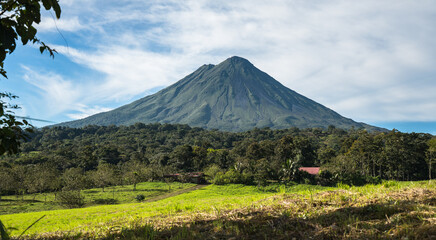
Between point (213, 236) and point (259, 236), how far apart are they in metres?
0.51

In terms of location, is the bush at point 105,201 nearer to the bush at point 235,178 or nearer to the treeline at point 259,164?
the treeline at point 259,164

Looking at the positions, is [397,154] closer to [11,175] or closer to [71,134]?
[11,175]

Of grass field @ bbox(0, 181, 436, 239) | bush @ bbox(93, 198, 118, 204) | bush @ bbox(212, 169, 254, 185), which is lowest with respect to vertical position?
bush @ bbox(93, 198, 118, 204)

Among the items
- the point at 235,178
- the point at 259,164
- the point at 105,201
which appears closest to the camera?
the point at 105,201

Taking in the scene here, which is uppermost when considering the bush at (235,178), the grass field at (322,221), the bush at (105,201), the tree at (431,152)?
the tree at (431,152)

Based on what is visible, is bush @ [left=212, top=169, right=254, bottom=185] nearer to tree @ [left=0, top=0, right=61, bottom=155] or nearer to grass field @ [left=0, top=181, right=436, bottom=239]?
grass field @ [left=0, top=181, right=436, bottom=239]

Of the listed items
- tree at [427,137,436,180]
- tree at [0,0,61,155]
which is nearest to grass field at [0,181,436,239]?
tree at [0,0,61,155]

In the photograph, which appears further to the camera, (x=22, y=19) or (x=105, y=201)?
(x=105, y=201)

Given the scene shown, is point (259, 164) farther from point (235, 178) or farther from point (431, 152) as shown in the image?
point (431, 152)

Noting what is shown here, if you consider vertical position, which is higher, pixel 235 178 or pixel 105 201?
pixel 235 178

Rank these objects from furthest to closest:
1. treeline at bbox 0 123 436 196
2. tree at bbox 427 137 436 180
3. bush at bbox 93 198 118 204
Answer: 1. tree at bbox 427 137 436 180
2. treeline at bbox 0 123 436 196
3. bush at bbox 93 198 118 204

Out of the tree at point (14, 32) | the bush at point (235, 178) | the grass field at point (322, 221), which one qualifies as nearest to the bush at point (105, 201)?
the bush at point (235, 178)

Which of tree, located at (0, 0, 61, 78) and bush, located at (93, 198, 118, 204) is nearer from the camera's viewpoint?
tree, located at (0, 0, 61, 78)

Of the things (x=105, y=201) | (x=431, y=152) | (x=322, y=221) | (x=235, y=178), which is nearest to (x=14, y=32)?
(x=322, y=221)
